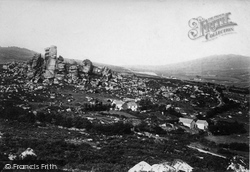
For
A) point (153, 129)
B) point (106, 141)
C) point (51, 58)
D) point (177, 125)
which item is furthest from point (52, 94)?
point (177, 125)

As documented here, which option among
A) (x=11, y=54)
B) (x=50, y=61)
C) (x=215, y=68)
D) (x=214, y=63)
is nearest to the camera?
(x=214, y=63)

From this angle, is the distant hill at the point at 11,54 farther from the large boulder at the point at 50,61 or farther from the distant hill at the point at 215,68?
the distant hill at the point at 215,68

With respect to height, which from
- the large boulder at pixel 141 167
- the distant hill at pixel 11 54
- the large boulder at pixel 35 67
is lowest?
the large boulder at pixel 141 167

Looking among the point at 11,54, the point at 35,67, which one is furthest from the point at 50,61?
the point at 11,54

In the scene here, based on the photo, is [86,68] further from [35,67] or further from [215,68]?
[215,68]

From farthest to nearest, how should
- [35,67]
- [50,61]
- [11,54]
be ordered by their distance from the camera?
[35,67] < [11,54] < [50,61]

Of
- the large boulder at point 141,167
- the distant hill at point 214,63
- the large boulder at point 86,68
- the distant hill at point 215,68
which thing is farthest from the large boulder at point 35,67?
the large boulder at point 141,167

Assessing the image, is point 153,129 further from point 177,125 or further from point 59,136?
point 59,136

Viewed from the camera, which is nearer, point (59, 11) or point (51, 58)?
point (59, 11)
